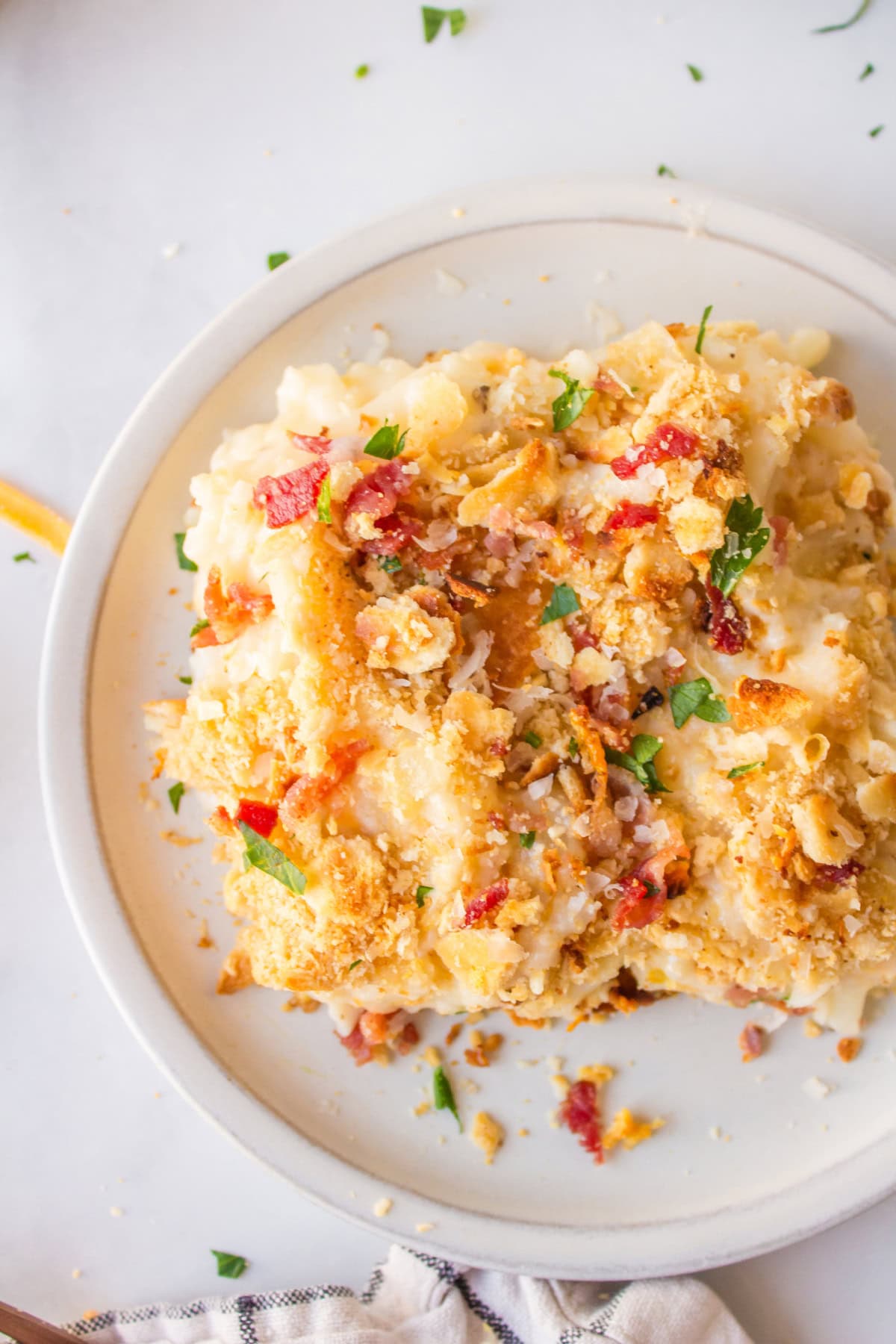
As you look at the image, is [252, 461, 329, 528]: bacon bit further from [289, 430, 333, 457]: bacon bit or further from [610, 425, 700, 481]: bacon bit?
[610, 425, 700, 481]: bacon bit

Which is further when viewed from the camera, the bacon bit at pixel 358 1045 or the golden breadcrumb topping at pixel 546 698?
the bacon bit at pixel 358 1045

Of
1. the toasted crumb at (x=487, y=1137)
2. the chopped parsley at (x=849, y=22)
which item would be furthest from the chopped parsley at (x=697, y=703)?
the chopped parsley at (x=849, y=22)

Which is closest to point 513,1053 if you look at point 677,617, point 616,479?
point 677,617

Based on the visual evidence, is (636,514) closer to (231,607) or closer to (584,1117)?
(231,607)

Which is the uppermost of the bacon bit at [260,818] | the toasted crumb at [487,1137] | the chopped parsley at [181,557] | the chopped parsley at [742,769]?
the chopped parsley at [742,769]

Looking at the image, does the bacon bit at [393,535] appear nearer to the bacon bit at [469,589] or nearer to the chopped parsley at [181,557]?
the bacon bit at [469,589]

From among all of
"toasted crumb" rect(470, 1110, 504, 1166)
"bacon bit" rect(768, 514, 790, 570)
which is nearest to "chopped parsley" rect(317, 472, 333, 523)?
"bacon bit" rect(768, 514, 790, 570)
